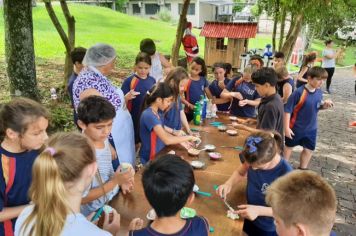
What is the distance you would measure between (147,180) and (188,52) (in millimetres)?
8446

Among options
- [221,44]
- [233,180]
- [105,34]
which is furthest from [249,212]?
[105,34]

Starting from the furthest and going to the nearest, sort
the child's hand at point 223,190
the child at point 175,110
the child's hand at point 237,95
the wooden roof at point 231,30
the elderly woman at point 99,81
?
the wooden roof at point 231,30
the child's hand at point 237,95
the child at point 175,110
the elderly woman at point 99,81
the child's hand at point 223,190

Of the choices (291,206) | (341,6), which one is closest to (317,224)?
(291,206)

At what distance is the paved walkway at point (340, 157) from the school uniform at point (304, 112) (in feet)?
2.91

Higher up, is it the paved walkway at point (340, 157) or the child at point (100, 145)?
the child at point (100, 145)

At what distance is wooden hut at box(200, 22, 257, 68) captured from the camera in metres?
12.9

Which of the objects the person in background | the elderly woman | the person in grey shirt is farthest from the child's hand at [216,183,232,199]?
the person in grey shirt

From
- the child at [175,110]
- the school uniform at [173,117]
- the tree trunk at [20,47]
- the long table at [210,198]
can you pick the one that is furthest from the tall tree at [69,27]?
the long table at [210,198]

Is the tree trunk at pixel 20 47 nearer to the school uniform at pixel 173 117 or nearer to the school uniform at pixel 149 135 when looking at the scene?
the school uniform at pixel 173 117

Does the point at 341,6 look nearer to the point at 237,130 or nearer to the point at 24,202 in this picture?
the point at 237,130

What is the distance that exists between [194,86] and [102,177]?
285cm

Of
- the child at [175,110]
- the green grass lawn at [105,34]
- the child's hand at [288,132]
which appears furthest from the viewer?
the green grass lawn at [105,34]

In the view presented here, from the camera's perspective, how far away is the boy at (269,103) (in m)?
3.55

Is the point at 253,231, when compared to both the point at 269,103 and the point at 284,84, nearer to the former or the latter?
the point at 269,103
